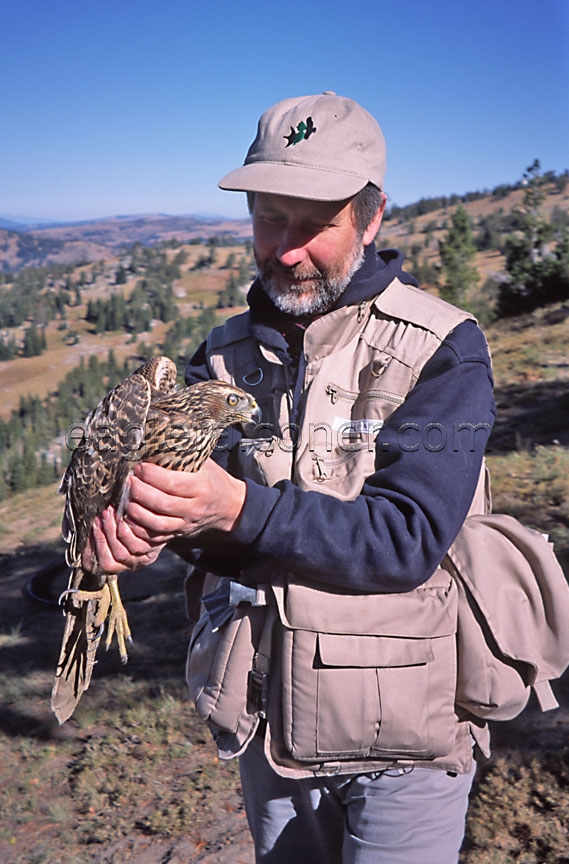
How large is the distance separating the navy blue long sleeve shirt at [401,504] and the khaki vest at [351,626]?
0.07 meters

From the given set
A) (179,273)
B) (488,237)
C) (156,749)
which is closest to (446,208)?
(488,237)

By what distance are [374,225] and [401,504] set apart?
119 cm

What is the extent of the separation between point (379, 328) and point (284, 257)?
1.43ft

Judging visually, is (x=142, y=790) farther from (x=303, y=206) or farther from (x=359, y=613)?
(x=303, y=206)

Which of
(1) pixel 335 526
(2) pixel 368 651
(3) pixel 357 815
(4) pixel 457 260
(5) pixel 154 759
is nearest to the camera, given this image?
(1) pixel 335 526

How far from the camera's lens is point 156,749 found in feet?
19.4

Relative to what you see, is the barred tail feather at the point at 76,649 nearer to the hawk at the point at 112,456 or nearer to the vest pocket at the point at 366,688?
the hawk at the point at 112,456

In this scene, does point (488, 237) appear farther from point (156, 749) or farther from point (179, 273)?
point (156, 749)

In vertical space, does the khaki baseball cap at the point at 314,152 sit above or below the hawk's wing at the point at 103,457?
above

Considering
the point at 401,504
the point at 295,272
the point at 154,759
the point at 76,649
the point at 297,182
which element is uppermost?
the point at 297,182

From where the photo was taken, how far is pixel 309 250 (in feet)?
7.90

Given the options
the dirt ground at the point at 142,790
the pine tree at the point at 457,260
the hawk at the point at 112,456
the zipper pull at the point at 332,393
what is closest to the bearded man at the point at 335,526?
the zipper pull at the point at 332,393

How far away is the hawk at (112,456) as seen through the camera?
2494 millimetres

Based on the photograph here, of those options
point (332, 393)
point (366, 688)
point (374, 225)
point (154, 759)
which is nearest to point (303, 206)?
point (374, 225)
